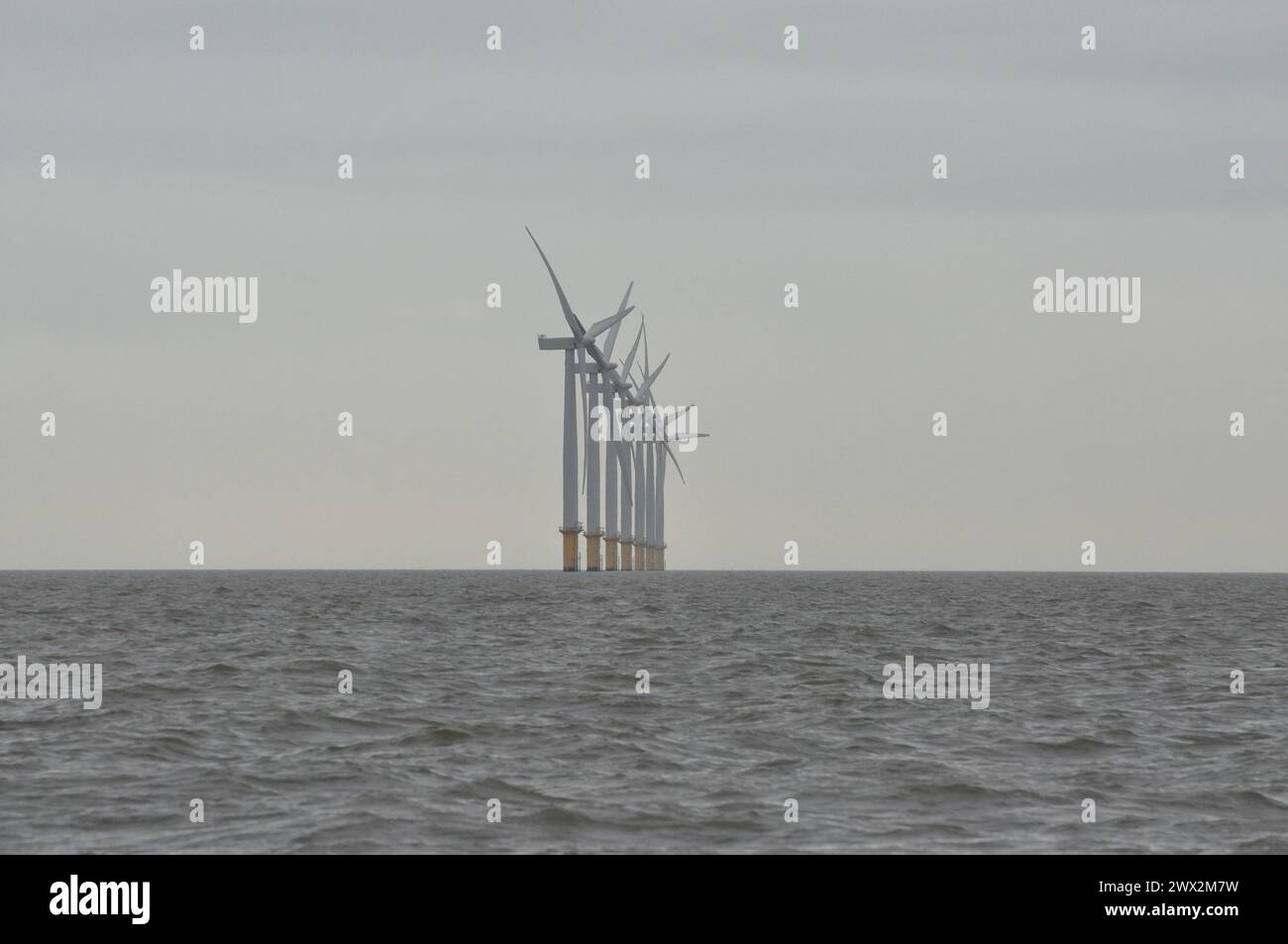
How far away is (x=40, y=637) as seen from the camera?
65.7m

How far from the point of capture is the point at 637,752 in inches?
1134

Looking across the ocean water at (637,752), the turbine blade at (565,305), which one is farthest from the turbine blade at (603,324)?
the ocean water at (637,752)

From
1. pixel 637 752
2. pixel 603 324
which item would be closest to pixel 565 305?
pixel 603 324

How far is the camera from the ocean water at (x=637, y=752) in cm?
2161

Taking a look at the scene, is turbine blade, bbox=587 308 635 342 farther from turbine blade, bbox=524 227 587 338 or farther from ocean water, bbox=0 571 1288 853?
ocean water, bbox=0 571 1288 853

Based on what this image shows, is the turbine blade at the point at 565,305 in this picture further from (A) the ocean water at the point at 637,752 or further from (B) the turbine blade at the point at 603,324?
(A) the ocean water at the point at 637,752

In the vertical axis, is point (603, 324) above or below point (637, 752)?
above

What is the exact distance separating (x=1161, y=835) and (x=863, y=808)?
399cm

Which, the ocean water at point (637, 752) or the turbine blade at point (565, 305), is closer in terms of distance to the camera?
the ocean water at point (637, 752)

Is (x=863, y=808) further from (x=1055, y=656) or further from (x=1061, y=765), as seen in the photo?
(x=1055, y=656)

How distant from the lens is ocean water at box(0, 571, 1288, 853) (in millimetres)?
21609

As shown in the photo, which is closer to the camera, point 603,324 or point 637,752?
point 637,752

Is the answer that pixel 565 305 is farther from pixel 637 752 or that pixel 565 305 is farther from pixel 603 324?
pixel 637 752
